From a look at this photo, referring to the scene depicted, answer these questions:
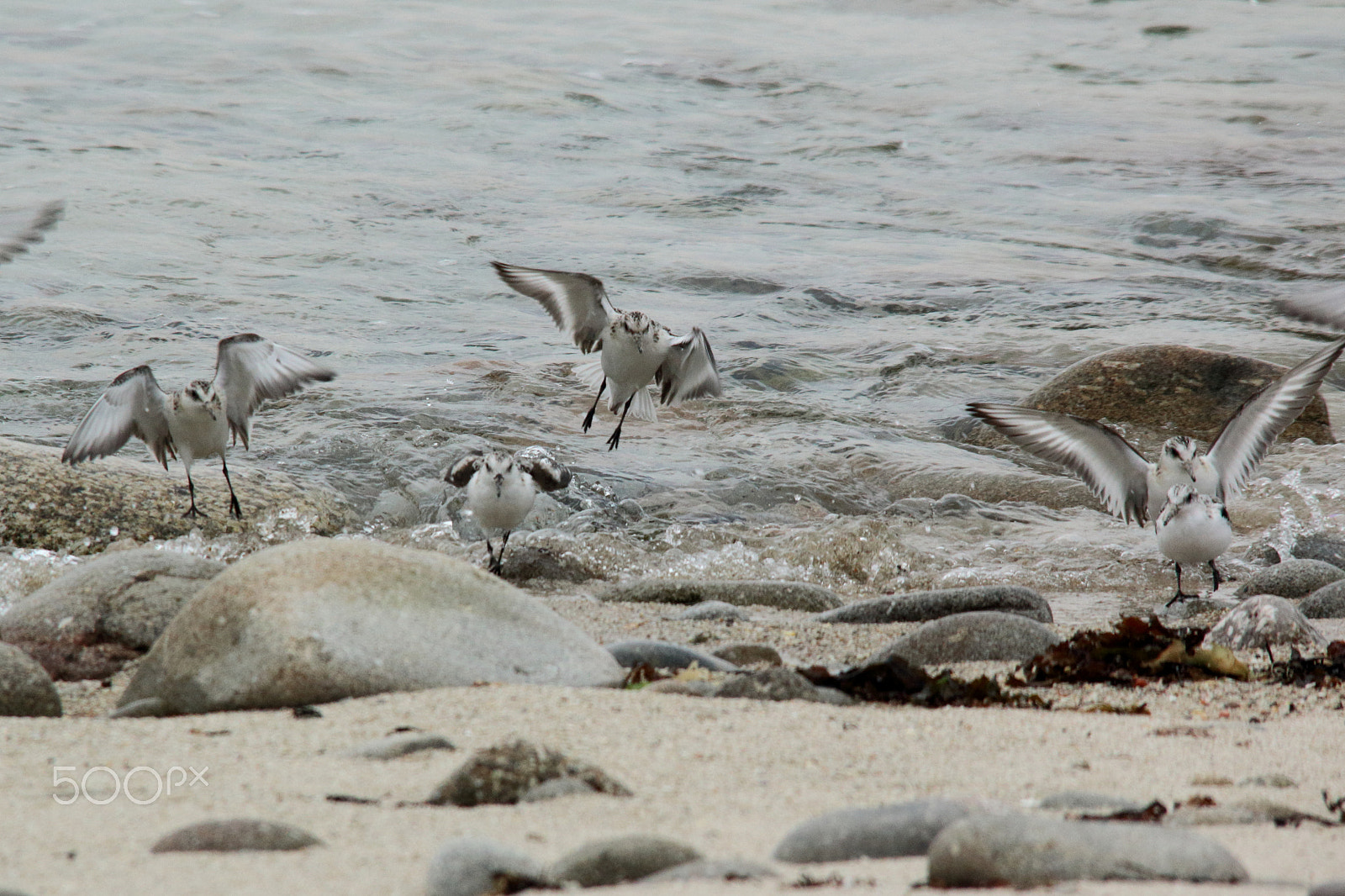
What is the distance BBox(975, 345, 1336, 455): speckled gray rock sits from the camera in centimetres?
1043

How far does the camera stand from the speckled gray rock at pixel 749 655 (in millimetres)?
4953

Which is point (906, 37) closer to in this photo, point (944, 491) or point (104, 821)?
point (944, 491)

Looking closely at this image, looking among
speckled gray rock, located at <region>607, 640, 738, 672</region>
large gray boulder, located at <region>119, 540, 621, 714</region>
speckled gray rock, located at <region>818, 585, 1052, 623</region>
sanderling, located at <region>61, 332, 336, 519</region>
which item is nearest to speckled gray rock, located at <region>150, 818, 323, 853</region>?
large gray boulder, located at <region>119, 540, 621, 714</region>

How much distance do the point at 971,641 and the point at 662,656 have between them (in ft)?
4.02

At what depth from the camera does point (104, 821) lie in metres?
2.82

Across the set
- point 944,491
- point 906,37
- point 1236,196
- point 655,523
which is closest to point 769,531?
point 655,523

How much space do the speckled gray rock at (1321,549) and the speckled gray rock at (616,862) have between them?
20.5 ft

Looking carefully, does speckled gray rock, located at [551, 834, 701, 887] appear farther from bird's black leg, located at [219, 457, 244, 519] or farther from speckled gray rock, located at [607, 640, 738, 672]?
bird's black leg, located at [219, 457, 244, 519]

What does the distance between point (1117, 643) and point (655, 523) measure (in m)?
3.93

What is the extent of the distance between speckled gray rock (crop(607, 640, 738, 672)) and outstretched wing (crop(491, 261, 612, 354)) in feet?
12.9

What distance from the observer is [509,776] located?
2928 millimetres

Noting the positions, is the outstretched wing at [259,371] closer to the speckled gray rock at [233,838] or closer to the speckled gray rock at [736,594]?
the speckled gray rock at [736,594]

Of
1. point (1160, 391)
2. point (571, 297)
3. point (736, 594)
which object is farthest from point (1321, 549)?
point (571, 297)

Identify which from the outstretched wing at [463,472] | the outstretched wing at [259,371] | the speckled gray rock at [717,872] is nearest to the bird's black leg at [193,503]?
the outstretched wing at [259,371]
